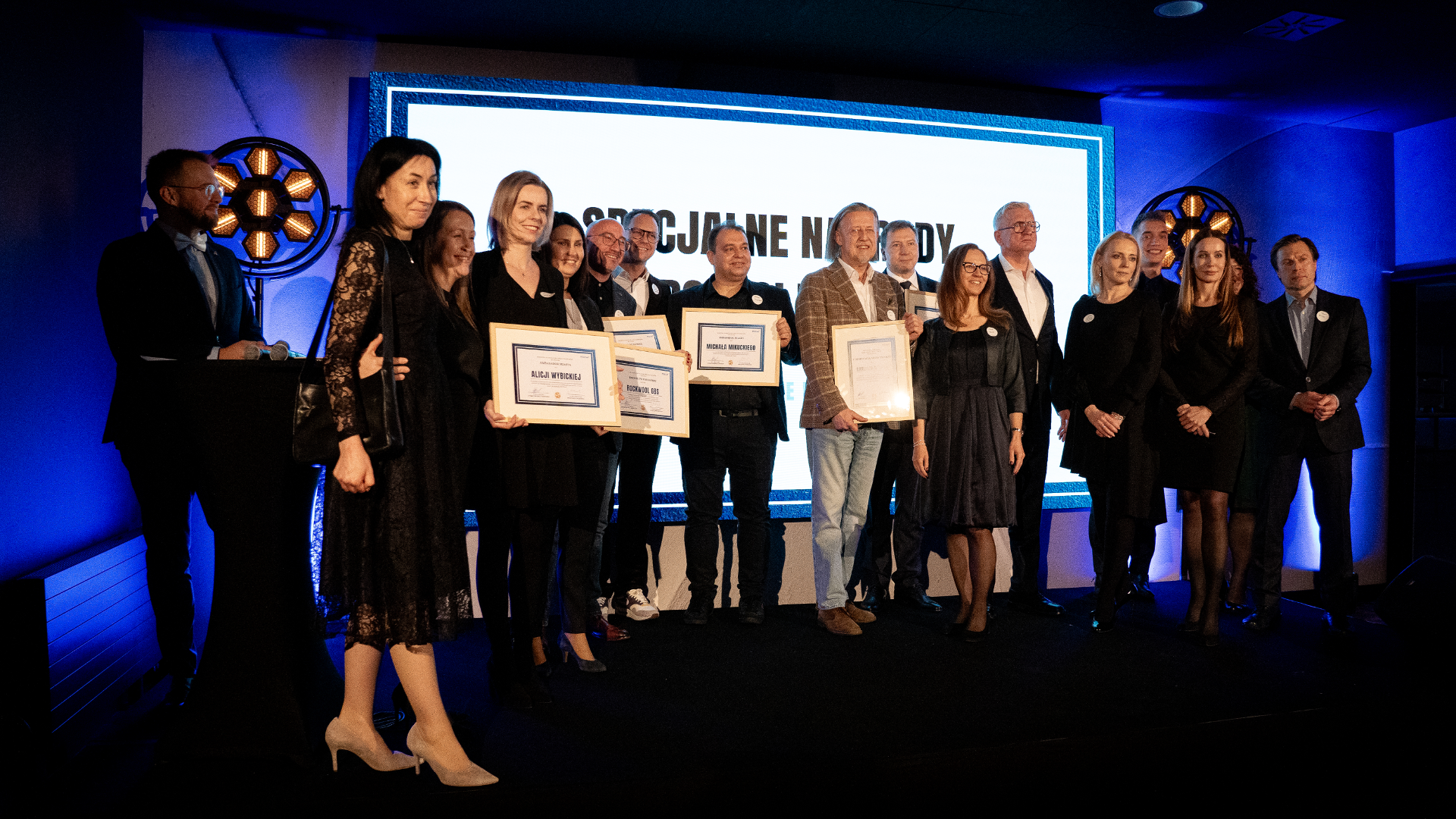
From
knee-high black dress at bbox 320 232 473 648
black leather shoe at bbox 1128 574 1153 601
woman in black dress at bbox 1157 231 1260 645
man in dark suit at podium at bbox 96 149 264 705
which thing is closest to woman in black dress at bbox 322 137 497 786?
knee-high black dress at bbox 320 232 473 648

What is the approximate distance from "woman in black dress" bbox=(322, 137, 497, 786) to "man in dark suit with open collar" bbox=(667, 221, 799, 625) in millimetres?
1692

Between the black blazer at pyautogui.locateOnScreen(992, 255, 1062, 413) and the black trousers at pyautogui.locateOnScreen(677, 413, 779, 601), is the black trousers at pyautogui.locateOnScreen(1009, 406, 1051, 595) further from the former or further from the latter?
the black trousers at pyautogui.locateOnScreen(677, 413, 779, 601)

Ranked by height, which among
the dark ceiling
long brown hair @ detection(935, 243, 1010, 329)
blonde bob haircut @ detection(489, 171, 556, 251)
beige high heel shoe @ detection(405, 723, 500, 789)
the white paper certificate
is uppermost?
the dark ceiling

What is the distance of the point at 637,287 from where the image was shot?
4008mm

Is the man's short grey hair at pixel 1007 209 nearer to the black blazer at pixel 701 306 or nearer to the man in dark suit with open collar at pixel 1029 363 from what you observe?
the man in dark suit with open collar at pixel 1029 363

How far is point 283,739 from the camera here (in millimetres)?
2344

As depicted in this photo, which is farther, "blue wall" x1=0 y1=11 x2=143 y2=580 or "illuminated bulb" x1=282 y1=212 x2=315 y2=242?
"illuminated bulb" x1=282 y1=212 x2=315 y2=242

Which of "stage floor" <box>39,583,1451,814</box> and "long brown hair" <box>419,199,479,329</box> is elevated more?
"long brown hair" <box>419,199,479,329</box>

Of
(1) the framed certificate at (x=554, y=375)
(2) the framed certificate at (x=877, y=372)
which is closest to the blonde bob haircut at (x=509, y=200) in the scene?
(1) the framed certificate at (x=554, y=375)

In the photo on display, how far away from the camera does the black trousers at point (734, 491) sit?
3.80m

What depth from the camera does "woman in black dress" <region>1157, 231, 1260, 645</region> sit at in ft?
11.9

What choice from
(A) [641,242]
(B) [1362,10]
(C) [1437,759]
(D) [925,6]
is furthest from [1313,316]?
(A) [641,242]

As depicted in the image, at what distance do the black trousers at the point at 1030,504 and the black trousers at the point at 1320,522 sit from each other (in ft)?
3.15

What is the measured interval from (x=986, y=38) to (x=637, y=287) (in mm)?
2101
